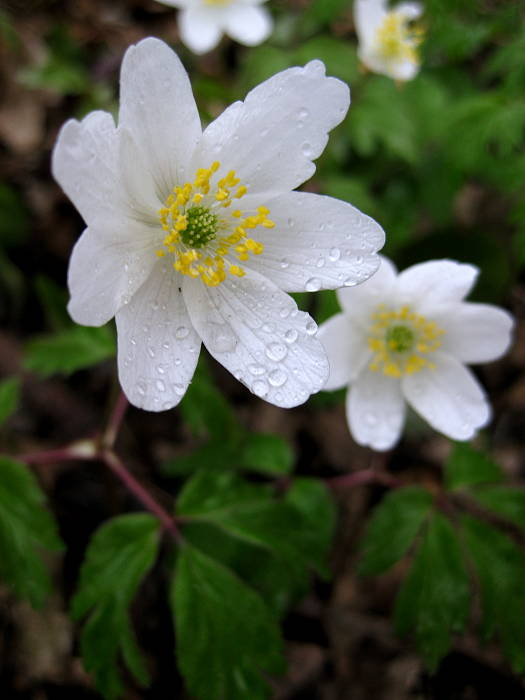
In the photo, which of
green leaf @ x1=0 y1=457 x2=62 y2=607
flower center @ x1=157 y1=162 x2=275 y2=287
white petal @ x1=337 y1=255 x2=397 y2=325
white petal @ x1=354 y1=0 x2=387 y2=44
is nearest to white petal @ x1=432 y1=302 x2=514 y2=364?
white petal @ x1=337 y1=255 x2=397 y2=325

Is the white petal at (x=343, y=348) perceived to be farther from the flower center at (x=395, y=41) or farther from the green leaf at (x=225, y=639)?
the flower center at (x=395, y=41)

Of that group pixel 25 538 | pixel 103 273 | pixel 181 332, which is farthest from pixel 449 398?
pixel 25 538

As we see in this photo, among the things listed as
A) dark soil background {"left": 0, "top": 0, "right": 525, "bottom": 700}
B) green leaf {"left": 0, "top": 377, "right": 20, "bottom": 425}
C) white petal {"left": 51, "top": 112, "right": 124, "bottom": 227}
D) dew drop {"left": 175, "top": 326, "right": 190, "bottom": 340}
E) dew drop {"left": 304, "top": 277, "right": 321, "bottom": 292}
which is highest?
white petal {"left": 51, "top": 112, "right": 124, "bottom": 227}

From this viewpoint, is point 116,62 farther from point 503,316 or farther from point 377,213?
point 503,316

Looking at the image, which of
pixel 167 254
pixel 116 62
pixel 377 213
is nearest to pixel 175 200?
pixel 167 254

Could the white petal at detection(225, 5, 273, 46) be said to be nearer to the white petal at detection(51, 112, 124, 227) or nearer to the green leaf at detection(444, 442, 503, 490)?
the white petal at detection(51, 112, 124, 227)

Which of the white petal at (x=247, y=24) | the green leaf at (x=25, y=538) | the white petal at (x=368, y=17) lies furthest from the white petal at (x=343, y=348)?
the white petal at (x=247, y=24)
